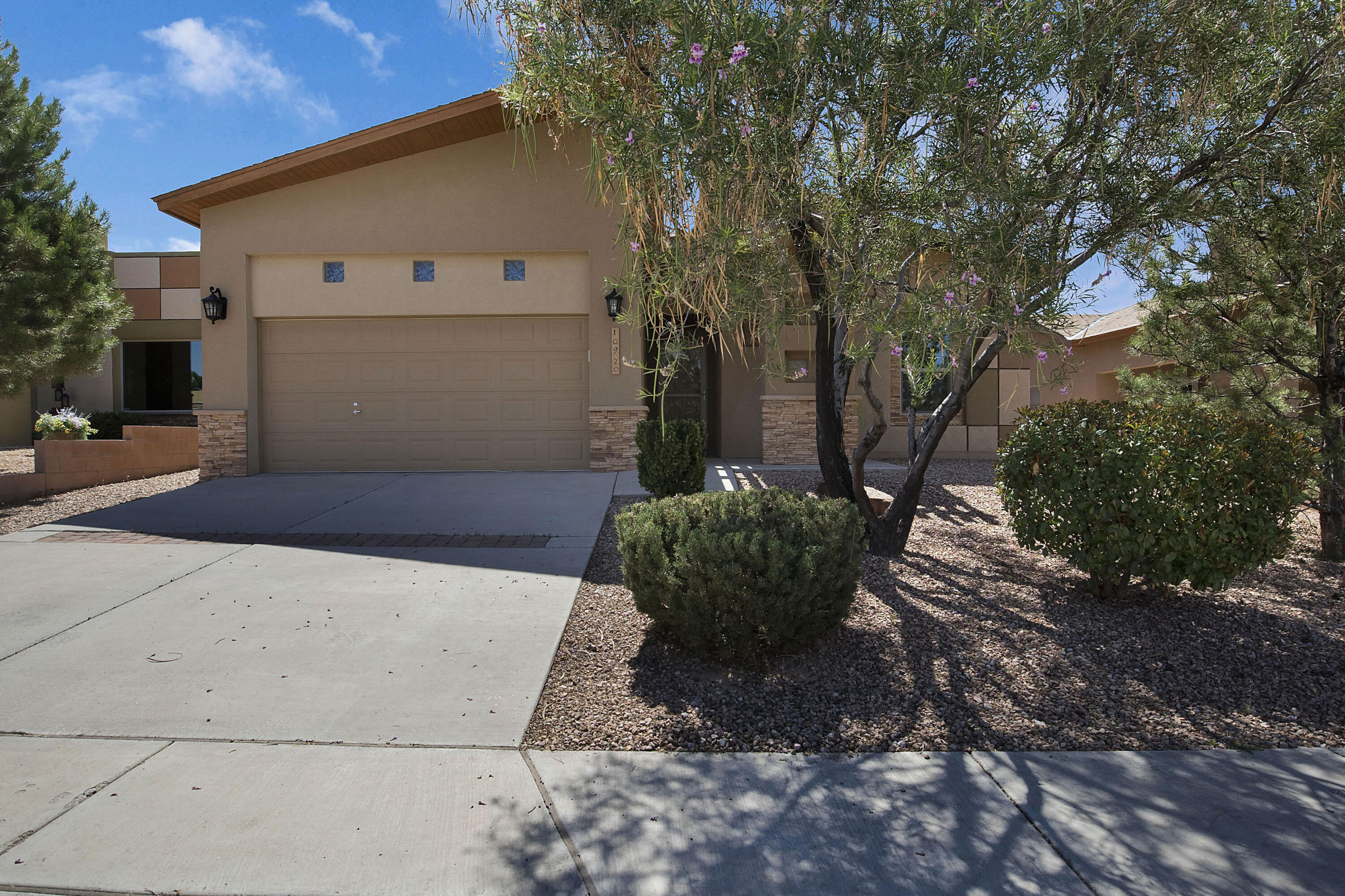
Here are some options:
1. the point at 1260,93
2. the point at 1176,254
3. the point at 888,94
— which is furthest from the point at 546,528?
the point at 1260,93

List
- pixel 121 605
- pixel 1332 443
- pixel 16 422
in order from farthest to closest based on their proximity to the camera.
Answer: pixel 16 422 → pixel 1332 443 → pixel 121 605

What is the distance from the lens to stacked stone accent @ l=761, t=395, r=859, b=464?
37.9 feet

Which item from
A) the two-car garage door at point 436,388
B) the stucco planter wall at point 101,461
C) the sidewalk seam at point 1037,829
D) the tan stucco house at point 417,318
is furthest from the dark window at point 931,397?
the stucco planter wall at point 101,461

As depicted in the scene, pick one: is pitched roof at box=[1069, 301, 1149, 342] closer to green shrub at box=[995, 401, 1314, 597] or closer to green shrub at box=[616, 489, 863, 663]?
green shrub at box=[995, 401, 1314, 597]

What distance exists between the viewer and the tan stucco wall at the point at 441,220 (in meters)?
10.6

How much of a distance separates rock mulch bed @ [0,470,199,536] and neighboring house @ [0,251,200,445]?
6293 mm

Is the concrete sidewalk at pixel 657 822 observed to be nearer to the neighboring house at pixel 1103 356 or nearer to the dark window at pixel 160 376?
the neighboring house at pixel 1103 356

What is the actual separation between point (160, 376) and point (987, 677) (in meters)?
18.2

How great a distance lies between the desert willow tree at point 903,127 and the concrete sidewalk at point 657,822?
6.27 ft

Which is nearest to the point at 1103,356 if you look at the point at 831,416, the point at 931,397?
the point at 931,397

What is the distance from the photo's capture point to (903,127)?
4094 millimetres

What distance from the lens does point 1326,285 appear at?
516 cm

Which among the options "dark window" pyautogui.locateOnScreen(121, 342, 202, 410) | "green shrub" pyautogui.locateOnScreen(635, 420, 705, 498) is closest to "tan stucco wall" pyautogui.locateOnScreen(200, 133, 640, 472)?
"green shrub" pyautogui.locateOnScreen(635, 420, 705, 498)

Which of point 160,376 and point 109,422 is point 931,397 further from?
point 160,376
